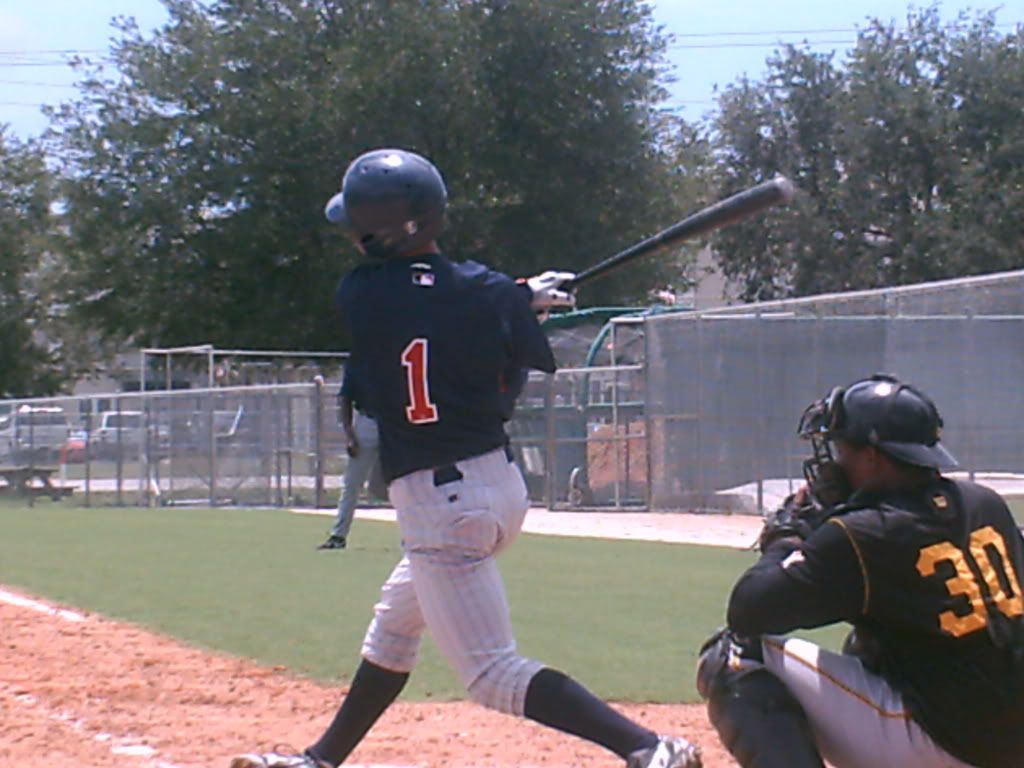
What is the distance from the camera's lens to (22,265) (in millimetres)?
50312

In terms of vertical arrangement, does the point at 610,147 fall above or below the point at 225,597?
above

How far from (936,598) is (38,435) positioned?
92.0 feet

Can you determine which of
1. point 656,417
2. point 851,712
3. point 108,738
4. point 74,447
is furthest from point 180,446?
point 851,712

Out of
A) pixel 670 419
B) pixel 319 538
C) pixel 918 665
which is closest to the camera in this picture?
pixel 918 665

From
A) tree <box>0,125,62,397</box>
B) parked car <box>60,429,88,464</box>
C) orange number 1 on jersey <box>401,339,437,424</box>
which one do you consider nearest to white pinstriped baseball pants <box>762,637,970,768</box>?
orange number 1 on jersey <box>401,339,437,424</box>

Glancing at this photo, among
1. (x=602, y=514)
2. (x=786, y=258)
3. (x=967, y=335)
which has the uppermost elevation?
(x=786, y=258)

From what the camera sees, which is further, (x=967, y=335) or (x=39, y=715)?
(x=967, y=335)

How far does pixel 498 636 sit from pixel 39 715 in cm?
299

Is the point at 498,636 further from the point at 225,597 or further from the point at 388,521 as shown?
the point at 388,521

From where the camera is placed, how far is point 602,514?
22078mm

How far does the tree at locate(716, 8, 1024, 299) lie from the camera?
3738 cm

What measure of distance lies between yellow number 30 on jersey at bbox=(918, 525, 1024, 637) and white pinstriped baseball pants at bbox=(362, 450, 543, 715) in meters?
1.22

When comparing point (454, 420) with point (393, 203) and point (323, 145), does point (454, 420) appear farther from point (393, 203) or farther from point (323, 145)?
Result: point (323, 145)

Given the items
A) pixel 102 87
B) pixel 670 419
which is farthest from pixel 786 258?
pixel 670 419
